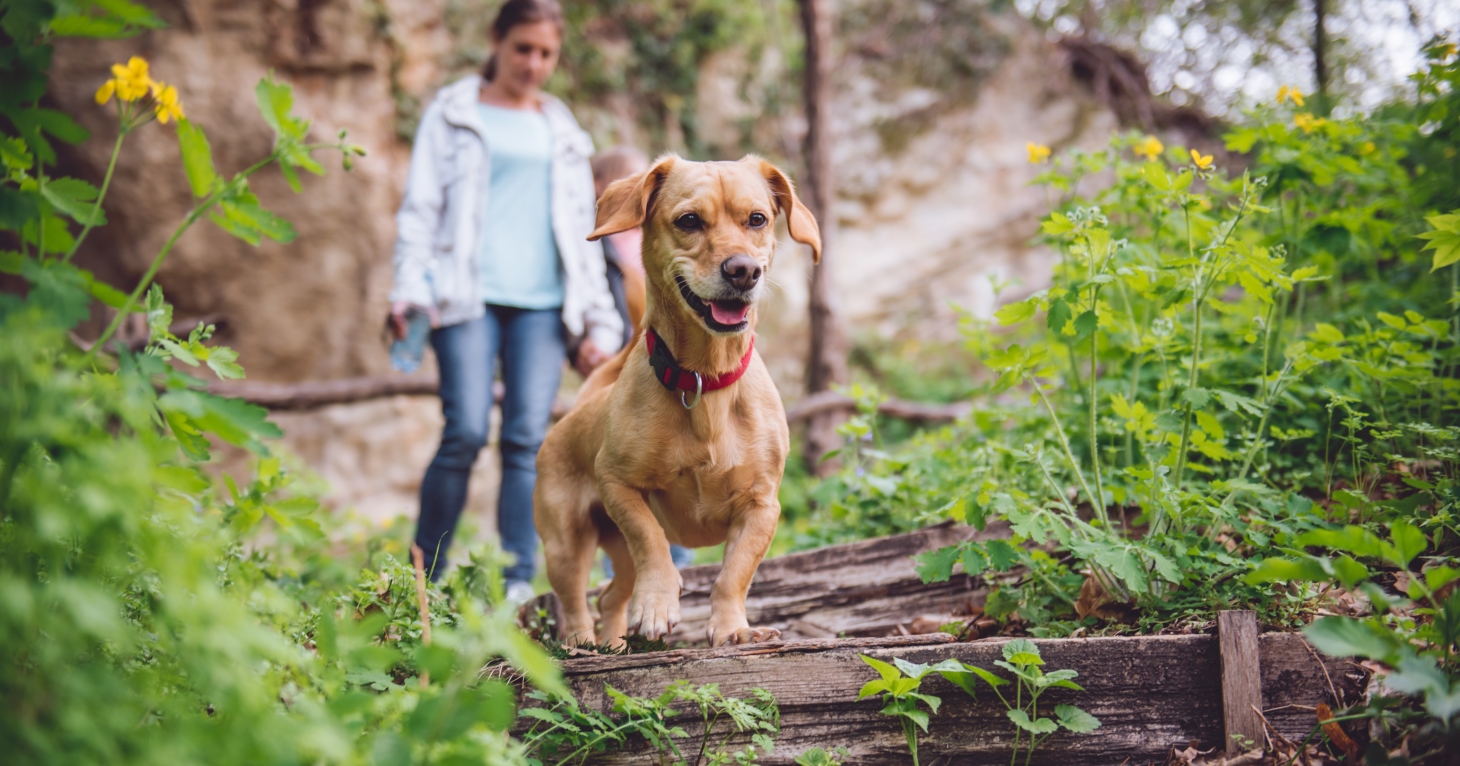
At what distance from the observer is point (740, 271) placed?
2.48 metres

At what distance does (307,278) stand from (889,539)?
579cm

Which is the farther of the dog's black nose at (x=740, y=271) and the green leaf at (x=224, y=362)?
the dog's black nose at (x=740, y=271)

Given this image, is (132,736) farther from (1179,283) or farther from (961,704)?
(1179,283)

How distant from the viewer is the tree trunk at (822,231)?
7.82 m

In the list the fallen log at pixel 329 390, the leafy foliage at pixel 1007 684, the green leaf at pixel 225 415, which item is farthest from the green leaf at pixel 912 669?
the fallen log at pixel 329 390

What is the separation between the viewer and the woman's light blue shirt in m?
3.89

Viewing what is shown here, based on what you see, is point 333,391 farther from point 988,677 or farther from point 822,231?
point 988,677

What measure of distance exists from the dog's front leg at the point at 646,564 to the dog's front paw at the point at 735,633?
11cm

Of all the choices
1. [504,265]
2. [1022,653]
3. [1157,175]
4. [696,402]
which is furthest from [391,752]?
[504,265]

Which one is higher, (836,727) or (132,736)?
(132,736)

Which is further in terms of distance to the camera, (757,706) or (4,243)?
(4,243)

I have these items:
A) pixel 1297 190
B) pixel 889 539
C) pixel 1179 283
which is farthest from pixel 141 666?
pixel 1297 190

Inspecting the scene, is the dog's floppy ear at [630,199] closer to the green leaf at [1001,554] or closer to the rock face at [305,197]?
the green leaf at [1001,554]

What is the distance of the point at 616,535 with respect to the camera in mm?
3088
